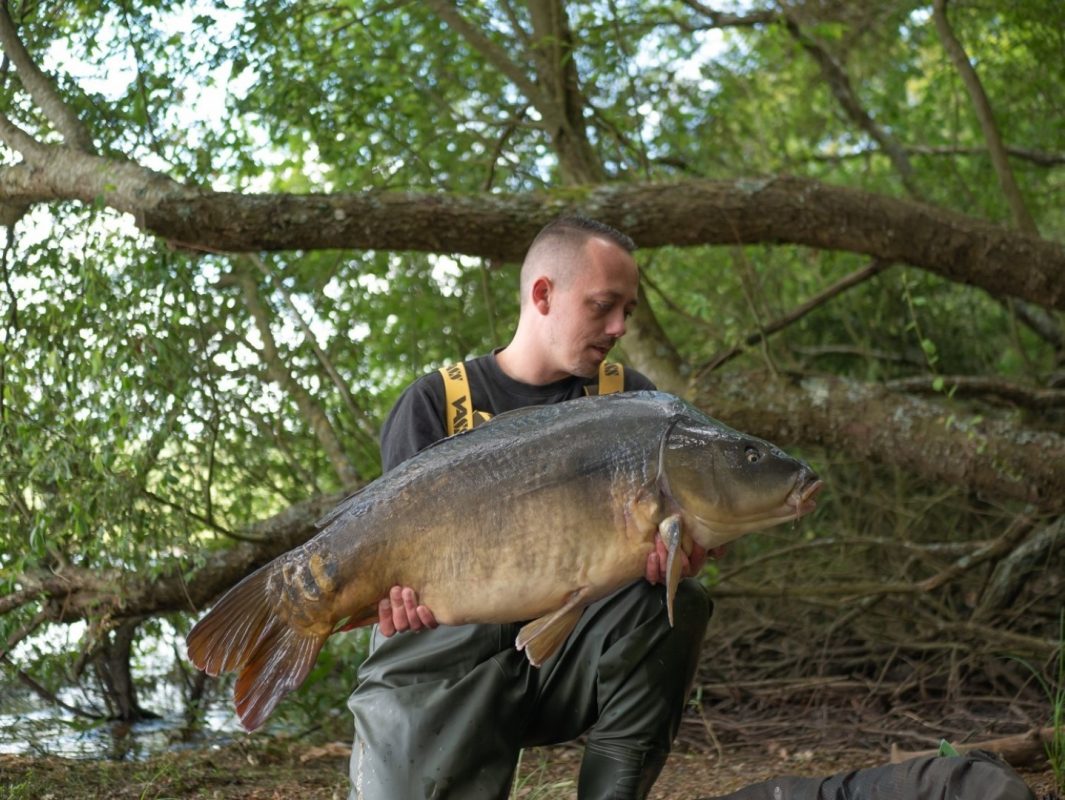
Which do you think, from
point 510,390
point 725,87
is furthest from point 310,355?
point 725,87

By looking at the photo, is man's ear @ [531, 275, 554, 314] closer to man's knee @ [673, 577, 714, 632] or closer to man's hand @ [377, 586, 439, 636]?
man's knee @ [673, 577, 714, 632]

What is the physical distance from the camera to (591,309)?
11.8ft

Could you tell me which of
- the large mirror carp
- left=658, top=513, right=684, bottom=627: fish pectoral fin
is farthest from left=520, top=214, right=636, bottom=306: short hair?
left=658, top=513, right=684, bottom=627: fish pectoral fin

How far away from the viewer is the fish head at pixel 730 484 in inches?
112

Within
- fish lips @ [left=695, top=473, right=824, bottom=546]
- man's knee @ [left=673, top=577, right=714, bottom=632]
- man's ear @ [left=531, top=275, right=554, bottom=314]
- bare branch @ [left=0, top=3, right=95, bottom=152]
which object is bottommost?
man's knee @ [left=673, top=577, right=714, bottom=632]

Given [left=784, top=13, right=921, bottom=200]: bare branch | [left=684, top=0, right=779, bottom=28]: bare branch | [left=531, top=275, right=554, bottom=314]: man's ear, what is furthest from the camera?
[left=784, top=13, right=921, bottom=200]: bare branch

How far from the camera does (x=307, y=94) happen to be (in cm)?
630

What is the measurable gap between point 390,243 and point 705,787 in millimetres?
2449

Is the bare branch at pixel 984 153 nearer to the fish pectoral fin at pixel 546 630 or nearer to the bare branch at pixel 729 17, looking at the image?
the bare branch at pixel 729 17

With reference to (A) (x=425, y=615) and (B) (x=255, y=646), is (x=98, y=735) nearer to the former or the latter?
(B) (x=255, y=646)

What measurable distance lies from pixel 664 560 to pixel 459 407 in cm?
99

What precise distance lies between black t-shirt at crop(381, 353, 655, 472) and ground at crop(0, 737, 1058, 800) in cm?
133

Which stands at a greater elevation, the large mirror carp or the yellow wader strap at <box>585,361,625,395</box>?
the yellow wader strap at <box>585,361,625,395</box>

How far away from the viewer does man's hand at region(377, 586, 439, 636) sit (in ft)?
9.76
